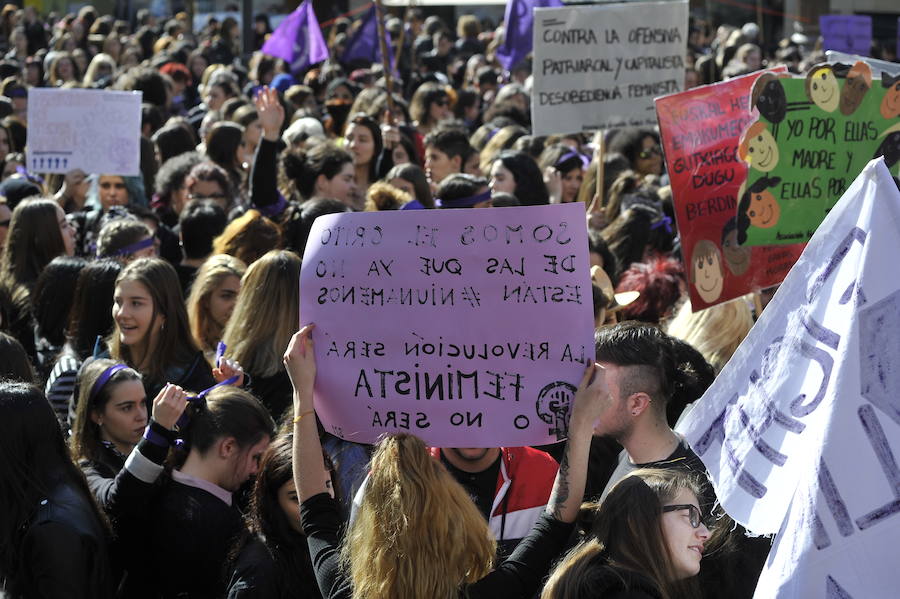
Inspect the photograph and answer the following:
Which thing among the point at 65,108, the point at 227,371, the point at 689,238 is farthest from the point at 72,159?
the point at 689,238

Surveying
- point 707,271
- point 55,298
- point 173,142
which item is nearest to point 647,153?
point 173,142

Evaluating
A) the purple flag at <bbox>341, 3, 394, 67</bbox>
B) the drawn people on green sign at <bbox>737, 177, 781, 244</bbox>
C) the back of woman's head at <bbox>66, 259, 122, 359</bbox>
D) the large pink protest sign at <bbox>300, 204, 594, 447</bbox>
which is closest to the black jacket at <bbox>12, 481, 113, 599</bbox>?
the large pink protest sign at <bbox>300, 204, 594, 447</bbox>

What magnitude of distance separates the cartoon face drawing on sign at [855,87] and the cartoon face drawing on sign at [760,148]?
1.10 feet

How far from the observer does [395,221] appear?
2914 millimetres

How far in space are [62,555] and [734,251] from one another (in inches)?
110

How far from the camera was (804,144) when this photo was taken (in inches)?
184

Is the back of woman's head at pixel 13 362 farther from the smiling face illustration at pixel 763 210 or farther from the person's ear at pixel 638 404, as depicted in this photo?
the smiling face illustration at pixel 763 210

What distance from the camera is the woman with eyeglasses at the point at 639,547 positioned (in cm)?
252

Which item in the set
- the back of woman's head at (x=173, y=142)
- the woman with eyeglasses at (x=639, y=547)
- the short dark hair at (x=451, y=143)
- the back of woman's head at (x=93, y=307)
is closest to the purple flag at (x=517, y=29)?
the short dark hair at (x=451, y=143)

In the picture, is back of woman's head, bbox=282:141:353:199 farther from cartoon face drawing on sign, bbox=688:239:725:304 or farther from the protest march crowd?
cartoon face drawing on sign, bbox=688:239:725:304

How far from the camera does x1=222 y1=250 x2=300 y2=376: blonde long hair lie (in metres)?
4.42

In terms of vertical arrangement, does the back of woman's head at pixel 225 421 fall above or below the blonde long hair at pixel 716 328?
below

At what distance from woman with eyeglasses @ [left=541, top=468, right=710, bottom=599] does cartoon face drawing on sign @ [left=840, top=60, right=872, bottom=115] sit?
8.41 ft

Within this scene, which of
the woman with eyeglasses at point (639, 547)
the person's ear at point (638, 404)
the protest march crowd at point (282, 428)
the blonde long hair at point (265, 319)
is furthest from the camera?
the blonde long hair at point (265, 319)
